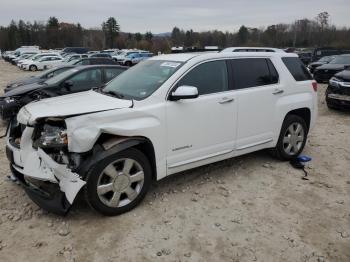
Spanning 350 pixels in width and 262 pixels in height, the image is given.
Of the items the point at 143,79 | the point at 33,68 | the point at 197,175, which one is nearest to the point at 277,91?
the point at 197,175

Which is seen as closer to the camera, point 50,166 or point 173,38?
point 50,166

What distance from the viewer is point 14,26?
300 ft

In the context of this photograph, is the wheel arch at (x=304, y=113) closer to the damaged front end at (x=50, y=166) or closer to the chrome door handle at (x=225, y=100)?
the chrome door handle at (x=225, y=100)

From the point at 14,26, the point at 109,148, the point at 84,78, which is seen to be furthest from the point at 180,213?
the point at 14,26

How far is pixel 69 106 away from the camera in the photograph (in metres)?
3.72

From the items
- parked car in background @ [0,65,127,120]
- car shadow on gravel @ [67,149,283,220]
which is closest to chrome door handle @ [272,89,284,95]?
car shadow on gravel @ [67,149,283,220]

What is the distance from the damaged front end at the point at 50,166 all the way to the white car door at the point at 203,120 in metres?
1.16

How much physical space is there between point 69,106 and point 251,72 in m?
2.58

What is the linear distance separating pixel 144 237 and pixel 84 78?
6.25 meters

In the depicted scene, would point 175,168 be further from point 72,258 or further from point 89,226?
point 72,258

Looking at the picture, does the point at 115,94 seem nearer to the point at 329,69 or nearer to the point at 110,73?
the point at 110,73

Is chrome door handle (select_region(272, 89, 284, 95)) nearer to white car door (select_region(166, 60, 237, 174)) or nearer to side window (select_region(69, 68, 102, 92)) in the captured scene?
white car door (select_region(166, 60, 237, 174))

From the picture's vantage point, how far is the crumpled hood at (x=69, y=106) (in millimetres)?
3510

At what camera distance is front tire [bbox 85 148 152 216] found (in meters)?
3.47
